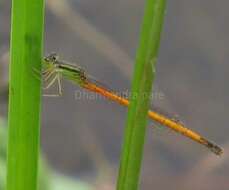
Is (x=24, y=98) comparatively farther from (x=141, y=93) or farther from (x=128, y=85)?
(x=128, y=85)

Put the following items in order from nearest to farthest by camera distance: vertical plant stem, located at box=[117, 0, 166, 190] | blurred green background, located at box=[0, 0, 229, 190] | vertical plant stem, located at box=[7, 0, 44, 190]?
vertical plant stem, located at box=[117, 0, 166, 190] < vertical plant stem, located at box=[7, 0, 44, 190] < blurred green background, located at box=[0, 0, 229, 190]

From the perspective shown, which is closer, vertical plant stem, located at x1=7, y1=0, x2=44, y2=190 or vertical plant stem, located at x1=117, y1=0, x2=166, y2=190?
vertical plant stem, located at x1=117, y1=0, x2=166, y2=190

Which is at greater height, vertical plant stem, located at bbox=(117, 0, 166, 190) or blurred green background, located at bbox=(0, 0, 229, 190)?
blurred green background, located at bbox=(0, 0, 229, 190)

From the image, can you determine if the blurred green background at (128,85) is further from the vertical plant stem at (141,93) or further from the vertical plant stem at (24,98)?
the vertical plant stem at (141,93)

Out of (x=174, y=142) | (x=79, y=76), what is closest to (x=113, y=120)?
(x=174, y=142)

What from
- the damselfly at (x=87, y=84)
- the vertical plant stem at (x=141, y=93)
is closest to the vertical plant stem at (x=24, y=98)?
the vertical plant stem at (x=141, y=93)

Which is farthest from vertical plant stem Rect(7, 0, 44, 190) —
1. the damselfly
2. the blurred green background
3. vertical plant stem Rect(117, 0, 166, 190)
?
the blurred green background

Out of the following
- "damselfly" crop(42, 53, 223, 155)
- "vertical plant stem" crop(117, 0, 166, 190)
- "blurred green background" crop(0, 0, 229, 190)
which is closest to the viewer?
"vertical plant stem" crop(117, 0, 166, 190)

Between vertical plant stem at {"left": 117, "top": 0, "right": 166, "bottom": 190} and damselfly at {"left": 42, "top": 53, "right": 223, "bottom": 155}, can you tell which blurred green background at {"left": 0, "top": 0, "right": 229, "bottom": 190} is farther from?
vertical plant stem at {"left": 117, "top": 0, "right": 166, "bottom": 190}
